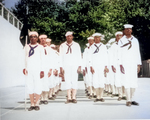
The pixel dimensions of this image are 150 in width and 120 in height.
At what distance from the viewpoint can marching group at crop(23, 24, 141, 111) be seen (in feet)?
22.5

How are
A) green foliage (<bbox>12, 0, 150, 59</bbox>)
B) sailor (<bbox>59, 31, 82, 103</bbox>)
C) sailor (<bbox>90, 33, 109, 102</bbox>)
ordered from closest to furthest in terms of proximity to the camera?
green foliage (<bbox>12, 0, 150, 59</bbox>) < sailor (<bbox>59, 31, 82, 103</bbox>) < sailor (<bbox>90, 33, 109, 102</bbox>)

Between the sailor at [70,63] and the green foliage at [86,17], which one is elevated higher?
the green foliage at [86,17]

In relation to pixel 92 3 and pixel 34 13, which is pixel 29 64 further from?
pixel 92 3

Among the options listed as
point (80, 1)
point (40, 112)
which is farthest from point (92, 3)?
point (40, 112)

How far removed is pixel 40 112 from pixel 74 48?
2.25 meters

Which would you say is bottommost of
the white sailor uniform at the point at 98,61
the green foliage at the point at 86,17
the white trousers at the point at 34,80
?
the white trousers at the point at 34,80

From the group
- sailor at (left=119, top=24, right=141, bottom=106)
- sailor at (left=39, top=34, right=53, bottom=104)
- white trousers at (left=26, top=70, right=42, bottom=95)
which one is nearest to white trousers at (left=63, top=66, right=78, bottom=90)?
sailor at (left=39, top=34, right=53, bottom=104)

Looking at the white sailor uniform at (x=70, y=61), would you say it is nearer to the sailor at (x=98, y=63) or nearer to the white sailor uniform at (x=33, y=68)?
the sailor at (x=98, y=63)

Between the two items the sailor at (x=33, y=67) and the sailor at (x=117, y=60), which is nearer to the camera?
the sailor at (x=33, y=67)

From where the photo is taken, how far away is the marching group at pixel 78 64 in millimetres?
6844

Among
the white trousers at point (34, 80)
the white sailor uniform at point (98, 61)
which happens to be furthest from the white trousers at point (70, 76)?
the white trousers at point (34, 80)

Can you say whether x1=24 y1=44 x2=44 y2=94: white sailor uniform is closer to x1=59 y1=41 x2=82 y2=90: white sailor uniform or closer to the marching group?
the marching group

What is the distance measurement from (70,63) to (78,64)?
21 centimetres

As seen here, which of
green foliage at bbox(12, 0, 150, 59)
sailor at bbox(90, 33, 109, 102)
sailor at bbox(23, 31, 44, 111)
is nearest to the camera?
sailor at bbox(23, 31, 44, 111)
